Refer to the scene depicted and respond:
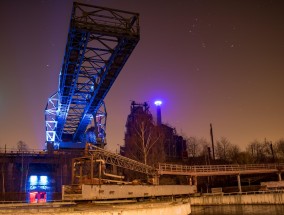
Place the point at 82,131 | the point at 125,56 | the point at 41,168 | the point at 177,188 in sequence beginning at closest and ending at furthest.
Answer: the point at 125,56
the point at 177,188
the point at 41,168
the point at 82,131

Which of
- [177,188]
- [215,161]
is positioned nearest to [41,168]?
[177,188]

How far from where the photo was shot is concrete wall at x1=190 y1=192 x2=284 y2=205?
3497 centimetres

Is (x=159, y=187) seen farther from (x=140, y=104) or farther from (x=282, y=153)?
(x=282, y=153)

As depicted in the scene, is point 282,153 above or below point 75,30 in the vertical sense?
below

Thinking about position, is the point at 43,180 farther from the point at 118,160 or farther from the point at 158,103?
the point at 158,103

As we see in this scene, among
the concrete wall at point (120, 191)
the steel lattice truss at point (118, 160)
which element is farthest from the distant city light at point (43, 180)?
the concrete wall at point (120, 191)

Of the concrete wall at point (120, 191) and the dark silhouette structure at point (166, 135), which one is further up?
the dark silhouette structure at point (166, 135)

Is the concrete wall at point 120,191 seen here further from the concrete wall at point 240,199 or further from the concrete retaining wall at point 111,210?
the concrete wall at point 240,199

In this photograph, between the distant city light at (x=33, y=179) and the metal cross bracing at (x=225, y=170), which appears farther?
the distant city light at (x=33, y=179)

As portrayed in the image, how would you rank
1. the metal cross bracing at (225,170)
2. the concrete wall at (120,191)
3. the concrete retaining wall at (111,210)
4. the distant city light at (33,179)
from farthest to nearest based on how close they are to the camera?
1. the distant city light at (33,179)
2. the metal cross bracing at (225,170)
3. the concrete wall at (120,191)
4. the concrete retaining wall at (111,210)

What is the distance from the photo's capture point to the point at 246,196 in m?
36.4

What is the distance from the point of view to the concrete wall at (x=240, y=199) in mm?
34969

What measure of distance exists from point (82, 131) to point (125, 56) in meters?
33.2

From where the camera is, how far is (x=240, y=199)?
3647 cm
